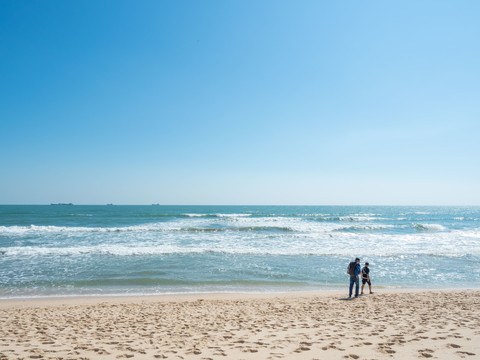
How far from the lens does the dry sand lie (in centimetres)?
497

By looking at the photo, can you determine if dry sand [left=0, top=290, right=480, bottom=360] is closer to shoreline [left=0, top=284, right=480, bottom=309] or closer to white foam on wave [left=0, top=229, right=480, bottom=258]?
shoreline [left=0, top=284, right=480, bottom=309]

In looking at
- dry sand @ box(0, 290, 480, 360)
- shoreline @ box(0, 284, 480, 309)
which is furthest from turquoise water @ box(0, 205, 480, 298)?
dry sand @ box(0, 290, 480, 360)

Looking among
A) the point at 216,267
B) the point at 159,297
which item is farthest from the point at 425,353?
the point at 216,267

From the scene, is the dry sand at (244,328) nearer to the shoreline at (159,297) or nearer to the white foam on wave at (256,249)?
the shoreline at (159,297)

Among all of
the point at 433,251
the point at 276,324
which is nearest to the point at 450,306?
the point at 276,324

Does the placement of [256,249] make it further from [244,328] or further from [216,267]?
[244,328]

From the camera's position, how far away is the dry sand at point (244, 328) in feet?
16.3

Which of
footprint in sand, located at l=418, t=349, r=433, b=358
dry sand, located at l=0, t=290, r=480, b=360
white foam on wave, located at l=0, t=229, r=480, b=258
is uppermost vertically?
footprint in sand, located at l=418, t=349, r=433, b=358

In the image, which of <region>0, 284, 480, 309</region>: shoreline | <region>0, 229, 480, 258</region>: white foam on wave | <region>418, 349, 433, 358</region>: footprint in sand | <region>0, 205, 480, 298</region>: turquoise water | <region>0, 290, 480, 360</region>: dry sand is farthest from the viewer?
<region>0, 229, 480, 258</region>: white foam on wave

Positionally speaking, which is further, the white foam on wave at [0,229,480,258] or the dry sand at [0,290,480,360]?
the white foam on wave at [0,229,480,258]

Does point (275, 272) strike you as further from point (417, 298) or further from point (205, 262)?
point (417, 298)

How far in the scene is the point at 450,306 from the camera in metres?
8.30

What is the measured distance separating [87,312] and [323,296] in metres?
7.95

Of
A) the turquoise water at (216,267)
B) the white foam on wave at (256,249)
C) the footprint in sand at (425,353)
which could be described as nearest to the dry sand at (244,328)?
the footprint in sand at (425,353)
